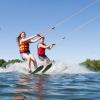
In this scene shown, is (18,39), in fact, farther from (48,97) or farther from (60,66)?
(48,97)

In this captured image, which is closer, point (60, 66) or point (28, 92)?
point (28, 92)

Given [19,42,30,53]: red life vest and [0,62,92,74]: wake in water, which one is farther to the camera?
[0,62,92,74]: wake in water

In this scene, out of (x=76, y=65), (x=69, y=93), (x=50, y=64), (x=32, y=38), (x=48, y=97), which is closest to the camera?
(x=48, y=97)

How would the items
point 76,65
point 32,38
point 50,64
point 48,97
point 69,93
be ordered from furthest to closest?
point 76,65, point 50,64, point 32,38, point 69,93, point 48,97

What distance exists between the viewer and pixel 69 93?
30.8 ft

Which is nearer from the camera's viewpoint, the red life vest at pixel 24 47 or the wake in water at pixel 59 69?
the red life vest at pixel 24 47

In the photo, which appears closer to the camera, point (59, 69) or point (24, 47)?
point (24, 47)

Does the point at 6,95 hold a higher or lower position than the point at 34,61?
lower

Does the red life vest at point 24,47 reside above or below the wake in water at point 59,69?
above

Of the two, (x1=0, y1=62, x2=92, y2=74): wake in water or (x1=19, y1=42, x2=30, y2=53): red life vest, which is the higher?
(x1=19, y1=42, x2=30, y2=53): red life vest

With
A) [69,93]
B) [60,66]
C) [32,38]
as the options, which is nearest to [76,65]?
[60,66]

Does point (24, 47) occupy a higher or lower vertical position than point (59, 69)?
higher

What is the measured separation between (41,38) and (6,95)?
12.4 metres

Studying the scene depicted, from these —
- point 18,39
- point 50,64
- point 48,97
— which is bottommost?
point 48,97
